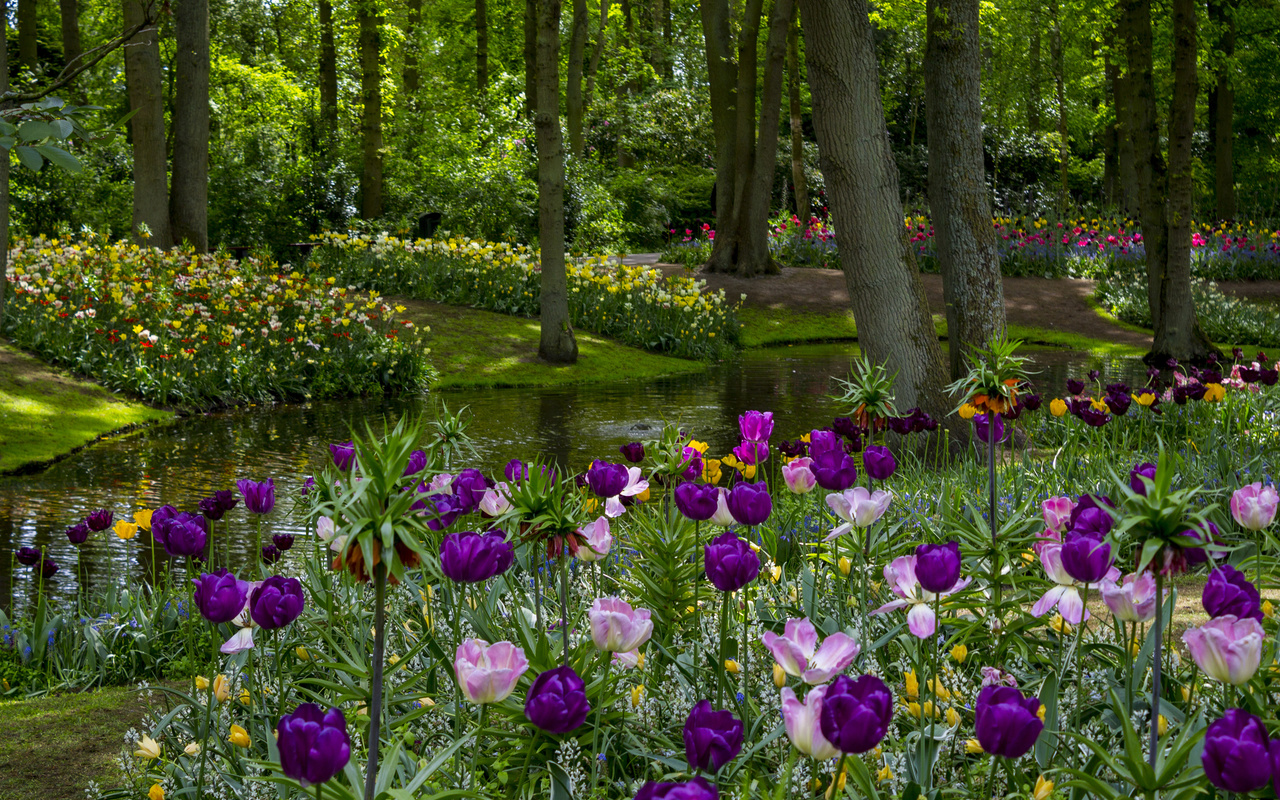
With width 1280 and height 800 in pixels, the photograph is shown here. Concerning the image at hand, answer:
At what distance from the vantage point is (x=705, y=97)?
35.7m

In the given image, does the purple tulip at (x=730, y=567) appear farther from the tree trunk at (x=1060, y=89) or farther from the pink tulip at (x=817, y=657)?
the tree trunk at (x=1060, y=89)

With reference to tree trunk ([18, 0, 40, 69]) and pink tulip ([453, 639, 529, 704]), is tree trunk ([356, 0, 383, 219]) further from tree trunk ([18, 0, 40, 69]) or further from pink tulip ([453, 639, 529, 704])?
pink tulip ([453, 639, 529, 704])

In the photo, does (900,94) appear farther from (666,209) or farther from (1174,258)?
(1174,258)

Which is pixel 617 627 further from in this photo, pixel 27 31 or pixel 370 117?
pixel 27 31

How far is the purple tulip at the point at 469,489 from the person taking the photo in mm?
2766

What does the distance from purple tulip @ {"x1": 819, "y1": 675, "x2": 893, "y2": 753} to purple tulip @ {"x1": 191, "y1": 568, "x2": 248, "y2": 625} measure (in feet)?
3.92

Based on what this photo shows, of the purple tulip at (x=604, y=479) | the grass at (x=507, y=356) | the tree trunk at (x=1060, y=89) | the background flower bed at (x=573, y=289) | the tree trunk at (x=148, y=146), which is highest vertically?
the tree trunk at (x=1060, y=89)

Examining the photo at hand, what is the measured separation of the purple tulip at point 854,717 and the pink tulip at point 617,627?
1.66 ft

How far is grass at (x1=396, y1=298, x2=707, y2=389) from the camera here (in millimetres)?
13734

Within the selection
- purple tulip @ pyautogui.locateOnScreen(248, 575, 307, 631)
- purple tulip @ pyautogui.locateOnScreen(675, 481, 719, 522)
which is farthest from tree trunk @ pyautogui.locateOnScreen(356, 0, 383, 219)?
purple tulip @ pyautogui.locateOnScreen(248, 575, 307, 631)

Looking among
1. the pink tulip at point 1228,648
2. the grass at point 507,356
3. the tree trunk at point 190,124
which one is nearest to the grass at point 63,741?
the pink tulip at point 1228,648

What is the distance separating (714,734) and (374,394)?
11.9 m

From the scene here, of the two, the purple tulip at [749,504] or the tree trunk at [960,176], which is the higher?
the tree trunk at [960,176]

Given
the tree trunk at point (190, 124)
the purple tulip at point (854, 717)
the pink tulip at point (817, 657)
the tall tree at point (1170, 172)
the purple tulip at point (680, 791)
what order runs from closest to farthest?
the purple tulip at point (680, 791)
the purple tulip at point (854, 717)
the pink tulip at point (817, 657)
the tall tree at point (1170, 172)
the tree trunk at point (190, 124)
